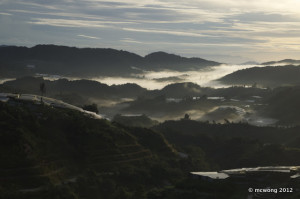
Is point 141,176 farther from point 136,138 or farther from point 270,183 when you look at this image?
point 270,183

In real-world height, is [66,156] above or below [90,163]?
above

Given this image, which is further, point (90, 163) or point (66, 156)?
point (90, 163)

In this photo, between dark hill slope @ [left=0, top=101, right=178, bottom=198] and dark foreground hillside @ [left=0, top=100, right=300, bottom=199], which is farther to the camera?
dark hill slope @ [left=0, top=101, right=178, bottom=198]

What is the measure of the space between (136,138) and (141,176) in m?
23.7

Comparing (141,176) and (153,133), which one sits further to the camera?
(153,133)

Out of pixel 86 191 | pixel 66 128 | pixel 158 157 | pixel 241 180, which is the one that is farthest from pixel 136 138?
pixel 241 180

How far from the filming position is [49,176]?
105375 mm

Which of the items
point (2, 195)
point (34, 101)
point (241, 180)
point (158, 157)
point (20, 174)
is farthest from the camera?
point (34, 101)

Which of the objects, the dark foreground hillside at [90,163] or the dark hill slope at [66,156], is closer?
the dark foreground hillside at [90,163]

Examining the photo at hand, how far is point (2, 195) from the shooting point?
8994cm

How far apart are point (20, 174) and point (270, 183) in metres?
43.8

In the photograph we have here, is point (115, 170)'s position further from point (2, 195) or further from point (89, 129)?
point (2, 195)

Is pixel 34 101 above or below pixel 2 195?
above

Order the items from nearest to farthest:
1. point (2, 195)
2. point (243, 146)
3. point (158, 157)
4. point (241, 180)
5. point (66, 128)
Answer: point (2, 195) < point (241, 180) < point (66, 128) < point (158, 157) < point (243, 146)
